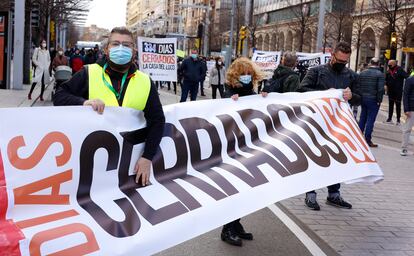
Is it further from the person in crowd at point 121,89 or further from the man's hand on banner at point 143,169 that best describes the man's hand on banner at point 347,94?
the man's hand on banner at point 143,169

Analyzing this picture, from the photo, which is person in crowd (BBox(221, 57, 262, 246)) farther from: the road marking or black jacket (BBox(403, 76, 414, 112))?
black jacket (BBox(403, 76, 414, 112))

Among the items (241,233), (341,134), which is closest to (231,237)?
(241,233)

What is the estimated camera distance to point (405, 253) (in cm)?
507

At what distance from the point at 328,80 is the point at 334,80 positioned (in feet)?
0.23

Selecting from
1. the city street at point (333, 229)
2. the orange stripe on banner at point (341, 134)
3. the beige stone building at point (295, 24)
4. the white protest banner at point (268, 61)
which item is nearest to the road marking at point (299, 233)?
the city street at point (333, 229)

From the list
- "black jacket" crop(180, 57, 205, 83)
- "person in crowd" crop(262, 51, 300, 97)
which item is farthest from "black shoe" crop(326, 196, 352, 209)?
"black jacket" crop(180, 57, 205, 83)

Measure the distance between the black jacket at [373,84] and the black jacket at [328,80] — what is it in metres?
5.54

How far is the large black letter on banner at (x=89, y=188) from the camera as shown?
3.32 metres

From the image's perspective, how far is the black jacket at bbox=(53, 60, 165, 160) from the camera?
372cm

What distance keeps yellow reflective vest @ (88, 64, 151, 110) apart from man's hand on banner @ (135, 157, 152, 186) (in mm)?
379

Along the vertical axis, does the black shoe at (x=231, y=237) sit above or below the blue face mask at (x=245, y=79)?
below

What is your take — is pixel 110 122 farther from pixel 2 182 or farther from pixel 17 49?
pixel 17 49

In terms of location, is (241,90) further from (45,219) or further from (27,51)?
(27,51)

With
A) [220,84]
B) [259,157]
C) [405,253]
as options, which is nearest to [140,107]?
[259,157]
